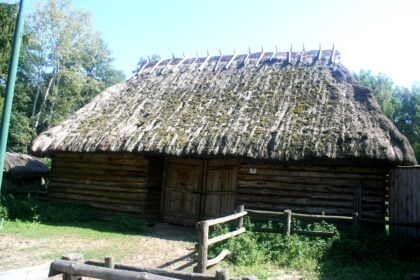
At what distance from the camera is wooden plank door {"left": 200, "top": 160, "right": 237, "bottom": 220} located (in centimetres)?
1082

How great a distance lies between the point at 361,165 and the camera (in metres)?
9.27

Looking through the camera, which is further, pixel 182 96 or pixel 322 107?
pixel 182 96

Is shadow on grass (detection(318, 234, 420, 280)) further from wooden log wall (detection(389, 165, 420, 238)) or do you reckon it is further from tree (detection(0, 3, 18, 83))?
tree (detection(0, 3, 18, 83))

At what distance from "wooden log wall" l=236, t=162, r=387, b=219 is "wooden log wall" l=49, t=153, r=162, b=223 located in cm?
303

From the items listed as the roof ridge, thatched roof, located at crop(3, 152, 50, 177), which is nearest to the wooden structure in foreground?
the roof ridge

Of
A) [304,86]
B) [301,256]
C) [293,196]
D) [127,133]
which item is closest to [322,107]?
[304,86]

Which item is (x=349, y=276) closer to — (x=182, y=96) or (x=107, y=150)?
(x=107, y=150)

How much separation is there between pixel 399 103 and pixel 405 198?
32.9 metres

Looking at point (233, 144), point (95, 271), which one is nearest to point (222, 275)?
point (95, 271)

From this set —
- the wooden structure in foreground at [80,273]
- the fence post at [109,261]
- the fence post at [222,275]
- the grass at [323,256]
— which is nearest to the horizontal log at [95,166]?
the grass at [323,256]

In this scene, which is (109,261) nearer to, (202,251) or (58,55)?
(202,251)

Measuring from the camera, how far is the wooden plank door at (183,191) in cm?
1139

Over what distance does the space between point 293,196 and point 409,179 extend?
2.87 meters

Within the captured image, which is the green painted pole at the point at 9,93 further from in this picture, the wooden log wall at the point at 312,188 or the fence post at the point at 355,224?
the fence post at the point at 355,224
